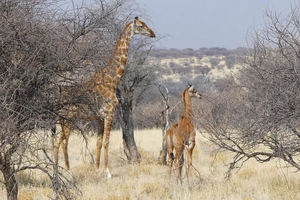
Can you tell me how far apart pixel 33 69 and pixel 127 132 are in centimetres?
877

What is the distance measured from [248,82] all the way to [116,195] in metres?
3.23

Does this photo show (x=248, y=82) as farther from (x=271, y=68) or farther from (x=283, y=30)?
(x=283, y=30)

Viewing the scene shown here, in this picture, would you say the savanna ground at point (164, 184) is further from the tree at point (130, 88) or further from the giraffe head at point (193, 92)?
the giraffe head at point (193, 92)

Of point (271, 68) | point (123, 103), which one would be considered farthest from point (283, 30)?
point (123, 103)

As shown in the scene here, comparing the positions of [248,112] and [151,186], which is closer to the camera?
[248,112]

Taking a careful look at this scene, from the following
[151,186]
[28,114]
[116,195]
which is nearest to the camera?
[28,114]

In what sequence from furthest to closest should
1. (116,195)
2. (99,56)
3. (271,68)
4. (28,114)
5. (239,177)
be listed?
(239,177), (116,195), (271,68), (99,56), (28,114)

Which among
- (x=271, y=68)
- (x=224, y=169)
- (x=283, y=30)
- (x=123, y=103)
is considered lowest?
(x=224, y=169)

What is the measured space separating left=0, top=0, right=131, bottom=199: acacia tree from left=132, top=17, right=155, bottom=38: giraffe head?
186 inches

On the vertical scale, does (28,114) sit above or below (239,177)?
above

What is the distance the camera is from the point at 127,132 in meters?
14.9

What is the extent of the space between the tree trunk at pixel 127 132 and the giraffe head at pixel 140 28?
331 cm

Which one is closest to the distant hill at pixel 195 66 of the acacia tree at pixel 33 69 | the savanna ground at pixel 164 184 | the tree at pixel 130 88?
the tree at pixel 130 88

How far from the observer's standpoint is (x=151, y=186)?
9.98 meters
